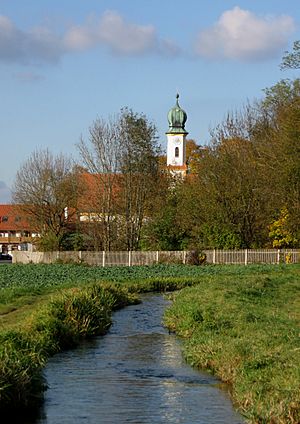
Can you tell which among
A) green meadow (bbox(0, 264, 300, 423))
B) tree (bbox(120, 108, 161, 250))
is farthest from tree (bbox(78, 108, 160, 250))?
green meadow (bbox(0, 264, 300, 423))

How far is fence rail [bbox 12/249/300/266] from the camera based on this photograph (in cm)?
6378

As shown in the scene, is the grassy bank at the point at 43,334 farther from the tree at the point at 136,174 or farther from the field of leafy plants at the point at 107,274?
the tree at the point at 136,174

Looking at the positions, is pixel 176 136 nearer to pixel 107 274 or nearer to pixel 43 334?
pixel 107 274

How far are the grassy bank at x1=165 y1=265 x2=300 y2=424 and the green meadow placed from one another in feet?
0.05

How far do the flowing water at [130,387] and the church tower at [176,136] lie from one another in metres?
95.3

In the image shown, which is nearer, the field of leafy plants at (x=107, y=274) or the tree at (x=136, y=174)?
the field of leafy plants at (x=107, y=274)

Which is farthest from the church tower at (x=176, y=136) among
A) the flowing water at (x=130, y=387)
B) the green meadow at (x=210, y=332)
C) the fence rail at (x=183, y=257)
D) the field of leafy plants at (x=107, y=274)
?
the flowing water at (x=130, y=387)

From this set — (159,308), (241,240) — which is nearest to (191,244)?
(241,240)

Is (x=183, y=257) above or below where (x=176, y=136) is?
below

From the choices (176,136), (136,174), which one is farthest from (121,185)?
(176,136)

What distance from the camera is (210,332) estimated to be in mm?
21234

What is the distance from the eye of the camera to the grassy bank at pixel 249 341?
13352mm

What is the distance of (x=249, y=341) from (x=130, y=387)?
328 centimetres

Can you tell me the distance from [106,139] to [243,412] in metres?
60.4
